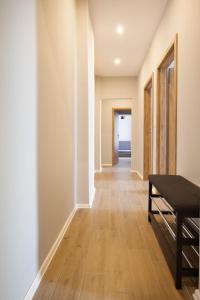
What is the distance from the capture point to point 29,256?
64.8 inches

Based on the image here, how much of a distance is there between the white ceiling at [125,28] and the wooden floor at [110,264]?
9.59 ft

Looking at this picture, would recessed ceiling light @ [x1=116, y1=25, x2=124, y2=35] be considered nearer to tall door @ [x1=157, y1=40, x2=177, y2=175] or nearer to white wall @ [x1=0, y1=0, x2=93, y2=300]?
tall door @ [x1=157, y1=40, x2=177, y2=175]

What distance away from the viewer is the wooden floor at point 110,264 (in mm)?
1713

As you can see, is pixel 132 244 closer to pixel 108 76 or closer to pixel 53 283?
pixel 53 283

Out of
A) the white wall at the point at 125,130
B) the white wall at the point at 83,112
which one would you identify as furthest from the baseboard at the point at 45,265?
the white wall at the point at 125,130

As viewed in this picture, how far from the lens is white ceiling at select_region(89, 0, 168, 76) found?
3.72 meters

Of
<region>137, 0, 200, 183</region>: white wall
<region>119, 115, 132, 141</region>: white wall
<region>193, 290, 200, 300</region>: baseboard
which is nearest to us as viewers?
<region>193, 290, 200, 300</region>: baseboard

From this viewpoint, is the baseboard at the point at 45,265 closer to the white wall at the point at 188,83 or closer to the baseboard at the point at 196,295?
the baseboard at the point at 196,295

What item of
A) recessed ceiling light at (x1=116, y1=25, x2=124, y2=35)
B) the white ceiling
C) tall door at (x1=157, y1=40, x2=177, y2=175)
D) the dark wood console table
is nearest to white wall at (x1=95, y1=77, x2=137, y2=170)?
the white ceiling

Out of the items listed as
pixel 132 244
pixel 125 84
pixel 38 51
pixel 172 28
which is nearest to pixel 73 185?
pixel 132 244

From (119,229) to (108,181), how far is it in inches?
125

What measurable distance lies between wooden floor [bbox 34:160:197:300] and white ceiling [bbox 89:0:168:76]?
9.59ft

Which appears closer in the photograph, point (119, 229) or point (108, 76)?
point (119, 229)

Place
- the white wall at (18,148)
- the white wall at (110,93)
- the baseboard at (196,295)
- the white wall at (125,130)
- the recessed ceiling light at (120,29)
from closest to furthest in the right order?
the white wall at (18,148) < the baseboard at (196,295) < the recessed ceiling light at (120,29) < the white wall at (110,93) < the white wall at (125,130)
